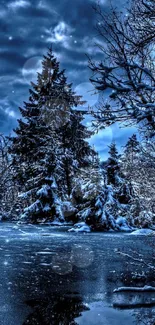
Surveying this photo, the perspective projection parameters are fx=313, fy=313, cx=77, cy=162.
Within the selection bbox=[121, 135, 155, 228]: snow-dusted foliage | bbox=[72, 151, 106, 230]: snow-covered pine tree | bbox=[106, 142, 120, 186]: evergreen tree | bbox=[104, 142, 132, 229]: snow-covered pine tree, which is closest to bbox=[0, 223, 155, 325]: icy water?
bbox=[121, 135, 155, 228]: snow-dusted foliage

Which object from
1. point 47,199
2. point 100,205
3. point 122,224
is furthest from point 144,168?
point 47,199

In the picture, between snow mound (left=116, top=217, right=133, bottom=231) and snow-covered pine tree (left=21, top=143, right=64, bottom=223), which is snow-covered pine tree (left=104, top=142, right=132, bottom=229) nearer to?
snow mound (left=116, top=217, right=133, bottom=231)

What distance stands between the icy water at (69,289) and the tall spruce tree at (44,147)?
18.4 m

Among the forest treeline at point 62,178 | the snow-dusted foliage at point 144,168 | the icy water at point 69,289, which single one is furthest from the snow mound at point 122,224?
the snow-dusted foliage at point 144,168

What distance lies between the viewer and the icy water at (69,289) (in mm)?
5082

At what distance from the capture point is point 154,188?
8.68 metres

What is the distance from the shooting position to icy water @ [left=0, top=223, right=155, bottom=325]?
5082 millimetres

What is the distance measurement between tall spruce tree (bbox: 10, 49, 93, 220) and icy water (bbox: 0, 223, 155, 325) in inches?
726

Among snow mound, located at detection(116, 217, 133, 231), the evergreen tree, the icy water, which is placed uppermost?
the evergreen tree

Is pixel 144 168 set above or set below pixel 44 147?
below

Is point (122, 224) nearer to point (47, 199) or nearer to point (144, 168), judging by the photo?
point (47, 199)

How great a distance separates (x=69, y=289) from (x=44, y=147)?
23798mm

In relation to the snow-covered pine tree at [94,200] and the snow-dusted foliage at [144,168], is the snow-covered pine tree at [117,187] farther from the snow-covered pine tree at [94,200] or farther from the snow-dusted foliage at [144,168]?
the snow-dusted foliage at [144,168]

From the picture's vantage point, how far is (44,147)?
29.9 meters
